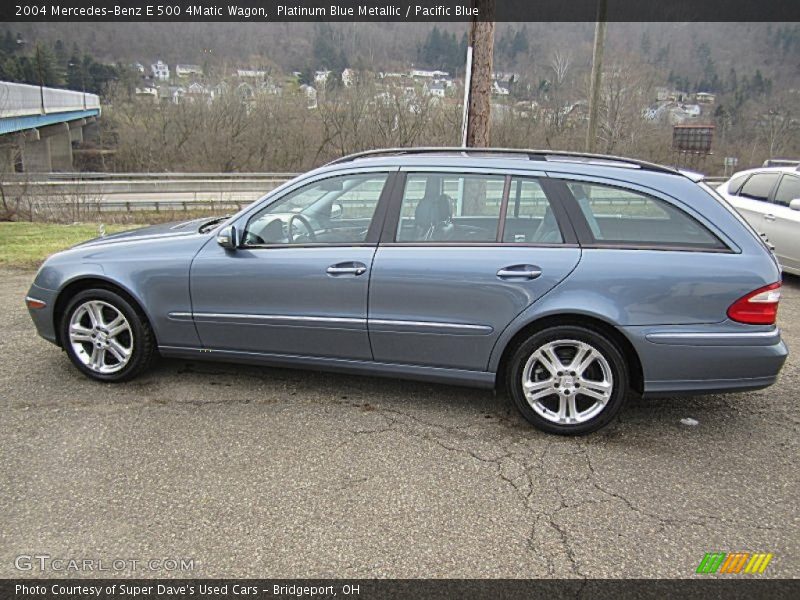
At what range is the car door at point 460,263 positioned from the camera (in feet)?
11.5

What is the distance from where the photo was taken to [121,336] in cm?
419

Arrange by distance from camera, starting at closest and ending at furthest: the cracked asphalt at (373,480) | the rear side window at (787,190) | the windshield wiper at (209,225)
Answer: the cracked asphalt at (373,480), the windshield wiper at (209,225), the rear side window at (787,190)

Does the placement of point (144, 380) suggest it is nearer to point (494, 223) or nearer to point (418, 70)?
point (494, 223)

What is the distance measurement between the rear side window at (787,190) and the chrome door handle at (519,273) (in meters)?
6.33

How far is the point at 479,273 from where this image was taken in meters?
3.53

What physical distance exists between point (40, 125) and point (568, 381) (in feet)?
146

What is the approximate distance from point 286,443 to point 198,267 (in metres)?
1.35

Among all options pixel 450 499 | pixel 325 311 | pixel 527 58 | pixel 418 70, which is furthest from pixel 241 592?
pixel 418 70

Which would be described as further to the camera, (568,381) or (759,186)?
(759,186)

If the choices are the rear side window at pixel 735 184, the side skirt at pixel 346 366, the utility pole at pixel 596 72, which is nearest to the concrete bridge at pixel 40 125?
the utility pole at pixel 596 72
